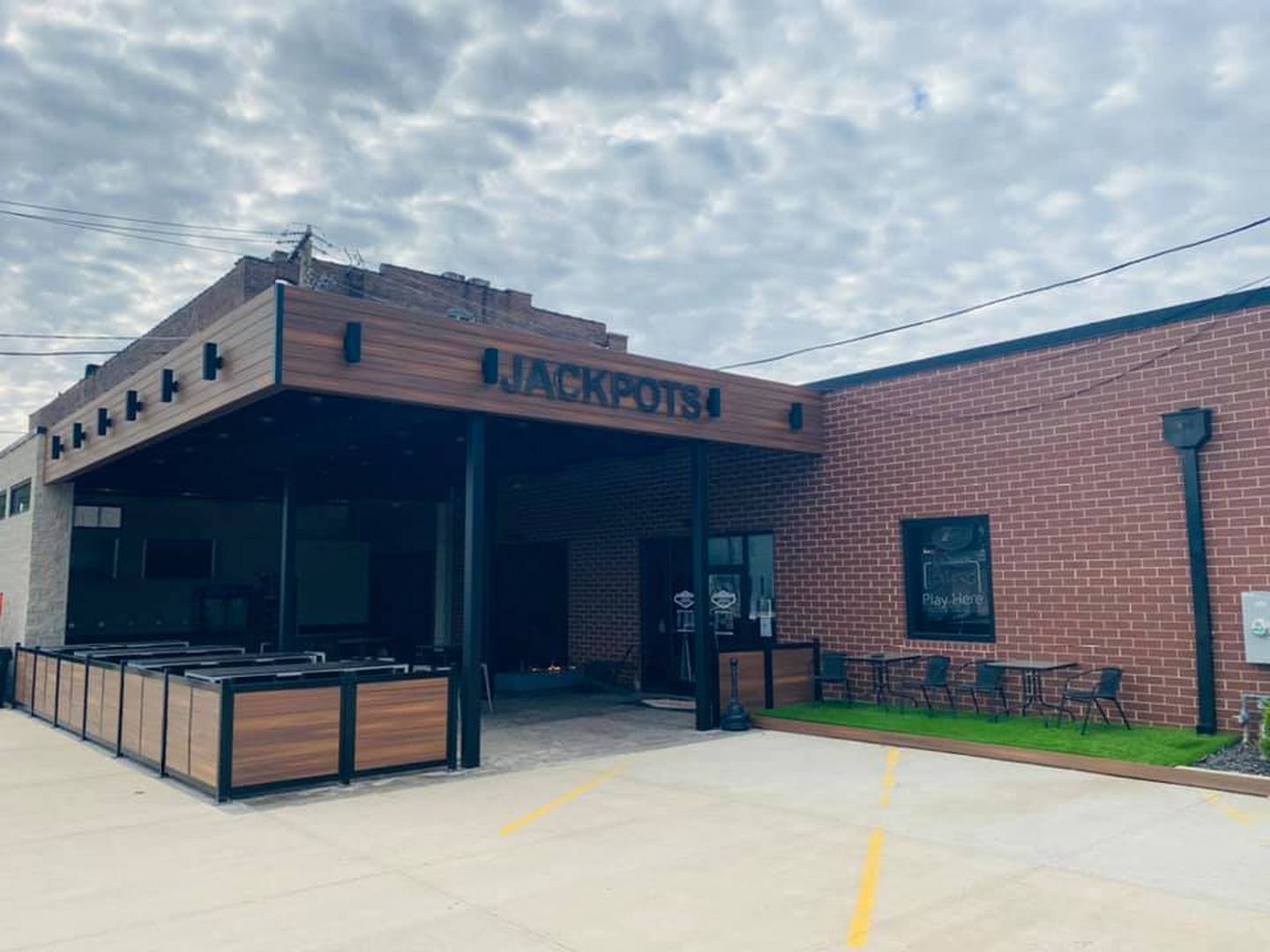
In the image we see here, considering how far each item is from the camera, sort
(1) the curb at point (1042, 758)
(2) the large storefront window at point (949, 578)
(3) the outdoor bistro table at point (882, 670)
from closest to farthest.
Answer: (1) the curb at point (1042, 758), (2) the large storefront window at point (949, 578), (3) the outdoor bistro table at point (882, 670)

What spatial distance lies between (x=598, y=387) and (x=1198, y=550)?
6.68 metres

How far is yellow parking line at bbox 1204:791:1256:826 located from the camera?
296 inches

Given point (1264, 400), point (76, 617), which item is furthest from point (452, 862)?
point (76, 617)

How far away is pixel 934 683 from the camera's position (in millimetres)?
12141

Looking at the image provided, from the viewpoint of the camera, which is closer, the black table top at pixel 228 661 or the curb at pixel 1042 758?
the curb at pixel 1042 758

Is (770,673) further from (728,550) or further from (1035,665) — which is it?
(1035,665)

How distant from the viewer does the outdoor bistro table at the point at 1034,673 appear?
11008mm

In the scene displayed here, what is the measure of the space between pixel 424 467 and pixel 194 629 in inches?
313

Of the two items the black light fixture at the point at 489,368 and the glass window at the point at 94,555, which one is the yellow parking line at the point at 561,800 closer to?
the black light fixture at the point at 489,368

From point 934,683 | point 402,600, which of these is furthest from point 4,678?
point 934,683

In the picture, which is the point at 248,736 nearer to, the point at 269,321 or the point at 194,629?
the point at 269,321

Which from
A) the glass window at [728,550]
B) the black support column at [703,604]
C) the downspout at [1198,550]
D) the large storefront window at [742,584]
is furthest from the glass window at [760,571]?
the downspout at [1198,550]

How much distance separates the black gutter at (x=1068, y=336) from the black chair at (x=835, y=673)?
382 centimetres

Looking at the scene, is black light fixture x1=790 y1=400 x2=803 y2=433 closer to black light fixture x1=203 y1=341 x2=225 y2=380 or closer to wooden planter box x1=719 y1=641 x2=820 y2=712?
wooden planter box x1=719 y1=641 x2=820 y2=712
